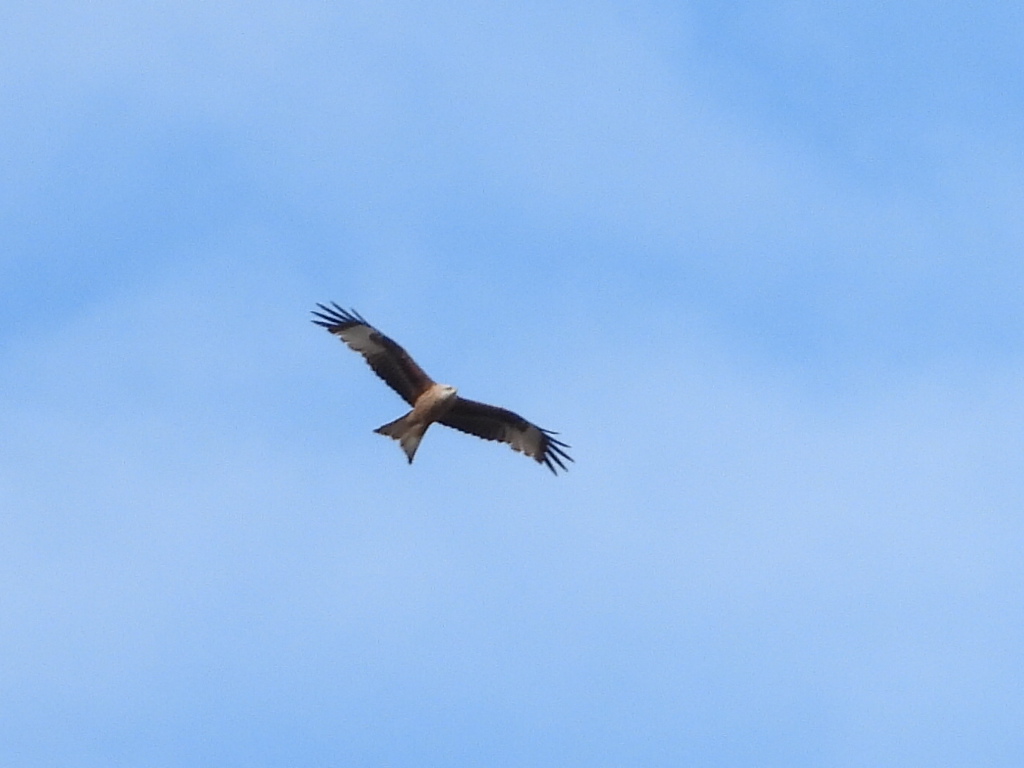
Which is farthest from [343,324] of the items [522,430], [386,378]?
[522,430]

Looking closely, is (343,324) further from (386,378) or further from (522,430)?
(522,430)

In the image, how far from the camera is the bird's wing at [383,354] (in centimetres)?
1966

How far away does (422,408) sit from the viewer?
63.6 ft

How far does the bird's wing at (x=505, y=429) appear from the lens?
66.1 ft

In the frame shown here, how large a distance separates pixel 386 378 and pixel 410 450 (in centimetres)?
113

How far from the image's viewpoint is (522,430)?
20672 millimetres

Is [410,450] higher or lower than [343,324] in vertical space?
lower

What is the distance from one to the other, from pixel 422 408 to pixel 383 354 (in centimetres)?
93

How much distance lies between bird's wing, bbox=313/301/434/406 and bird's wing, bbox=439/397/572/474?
549mm

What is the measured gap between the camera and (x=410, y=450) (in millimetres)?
19109

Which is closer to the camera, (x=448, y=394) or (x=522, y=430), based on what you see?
(x=448, y=394)

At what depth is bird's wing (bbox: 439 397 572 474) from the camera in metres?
20.1

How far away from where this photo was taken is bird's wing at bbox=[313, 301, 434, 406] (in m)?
19.7

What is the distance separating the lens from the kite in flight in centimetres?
1934
